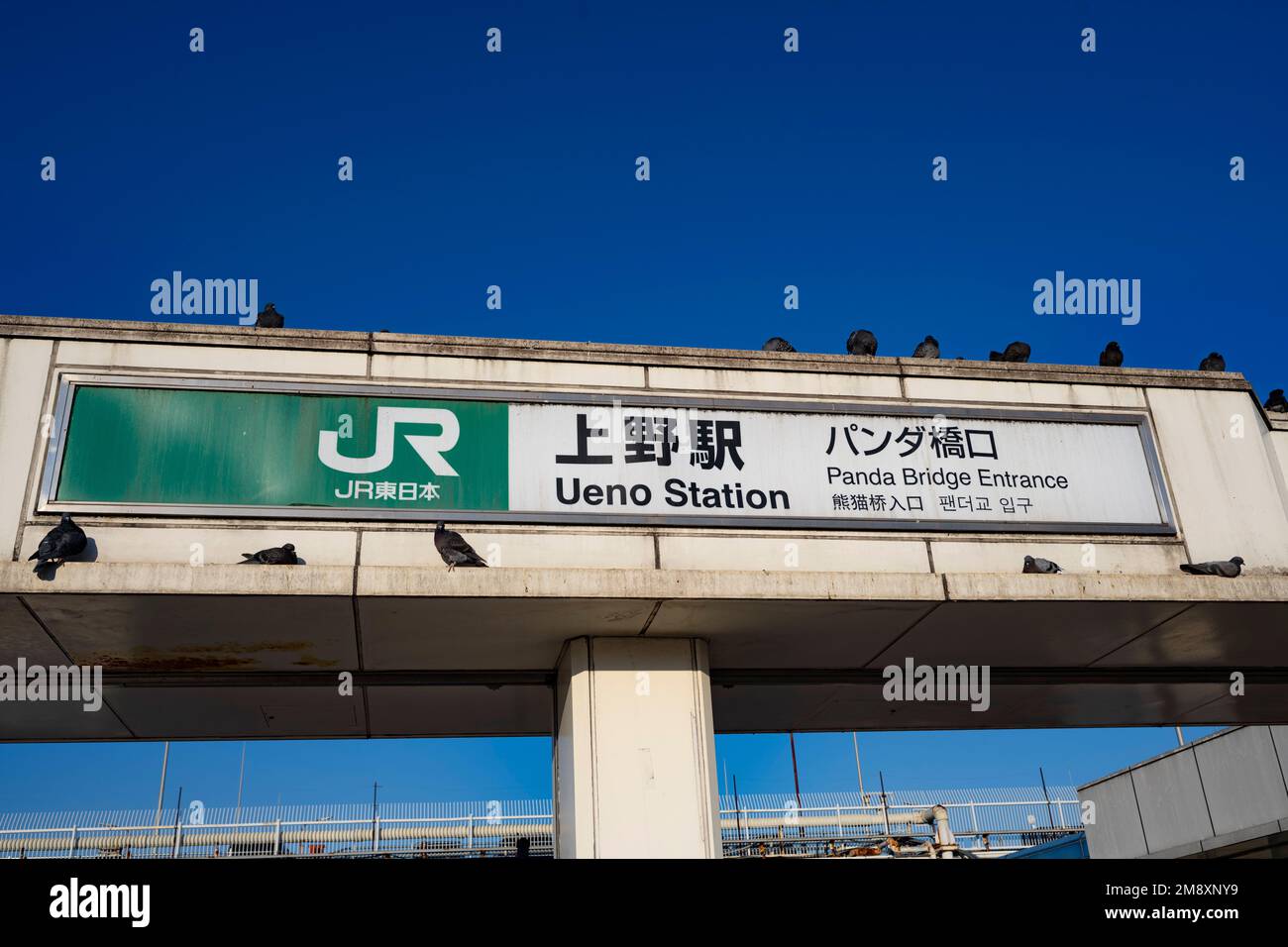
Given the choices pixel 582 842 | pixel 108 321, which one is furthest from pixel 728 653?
pixel 108 321

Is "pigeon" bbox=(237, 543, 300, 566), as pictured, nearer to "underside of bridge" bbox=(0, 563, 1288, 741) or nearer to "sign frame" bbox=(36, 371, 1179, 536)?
"underside of bridge" bbox=(0, 563, 1288, 741)

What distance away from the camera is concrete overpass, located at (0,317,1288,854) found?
26.5ft

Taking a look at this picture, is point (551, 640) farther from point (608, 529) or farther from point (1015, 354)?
point (1015, 354)

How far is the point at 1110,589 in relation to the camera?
27.8 ft

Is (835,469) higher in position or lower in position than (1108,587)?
higher

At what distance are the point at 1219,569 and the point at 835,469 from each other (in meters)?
3.43

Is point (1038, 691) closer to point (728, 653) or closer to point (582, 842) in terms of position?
point (728, 653)

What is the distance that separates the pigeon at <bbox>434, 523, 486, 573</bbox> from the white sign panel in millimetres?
683

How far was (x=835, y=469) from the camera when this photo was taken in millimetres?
9281

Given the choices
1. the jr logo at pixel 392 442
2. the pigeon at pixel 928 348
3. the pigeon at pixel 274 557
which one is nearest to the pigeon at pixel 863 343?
the pigeon at pixel 928 348

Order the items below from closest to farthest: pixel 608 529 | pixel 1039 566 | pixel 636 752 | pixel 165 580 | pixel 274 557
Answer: pixel 165 580 < pixel 274 557 < pixel 636 752 < pixel 608 529 < pixel 1039 566

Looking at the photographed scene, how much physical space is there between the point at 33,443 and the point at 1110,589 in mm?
8813

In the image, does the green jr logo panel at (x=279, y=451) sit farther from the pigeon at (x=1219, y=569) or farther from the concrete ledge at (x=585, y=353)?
the pigeon at (x=1219, y=569)

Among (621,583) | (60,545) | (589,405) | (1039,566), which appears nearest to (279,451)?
(60,545)
